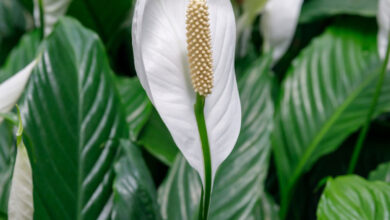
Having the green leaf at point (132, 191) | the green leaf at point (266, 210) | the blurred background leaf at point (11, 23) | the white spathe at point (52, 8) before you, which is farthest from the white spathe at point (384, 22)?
the blurred background leaf at point (11, 23)

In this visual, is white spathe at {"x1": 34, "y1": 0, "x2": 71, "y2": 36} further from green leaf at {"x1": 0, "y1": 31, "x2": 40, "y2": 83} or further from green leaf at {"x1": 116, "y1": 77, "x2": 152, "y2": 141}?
green leaf at {"x1": 116, "y1": 77, "x2": 152, "y2": 141}

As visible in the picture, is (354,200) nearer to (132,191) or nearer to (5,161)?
(132,191)

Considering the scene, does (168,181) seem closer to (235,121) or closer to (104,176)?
(104,176)

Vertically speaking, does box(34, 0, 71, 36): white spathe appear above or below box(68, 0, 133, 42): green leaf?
above

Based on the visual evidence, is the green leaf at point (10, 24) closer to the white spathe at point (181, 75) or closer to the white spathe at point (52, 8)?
the white spathe at point (52, 8)

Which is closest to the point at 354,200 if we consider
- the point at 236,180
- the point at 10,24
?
the point at 236,180

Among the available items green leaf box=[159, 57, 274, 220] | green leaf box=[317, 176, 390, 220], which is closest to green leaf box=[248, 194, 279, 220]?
green leaf box=[159, 57, 274, 220]
